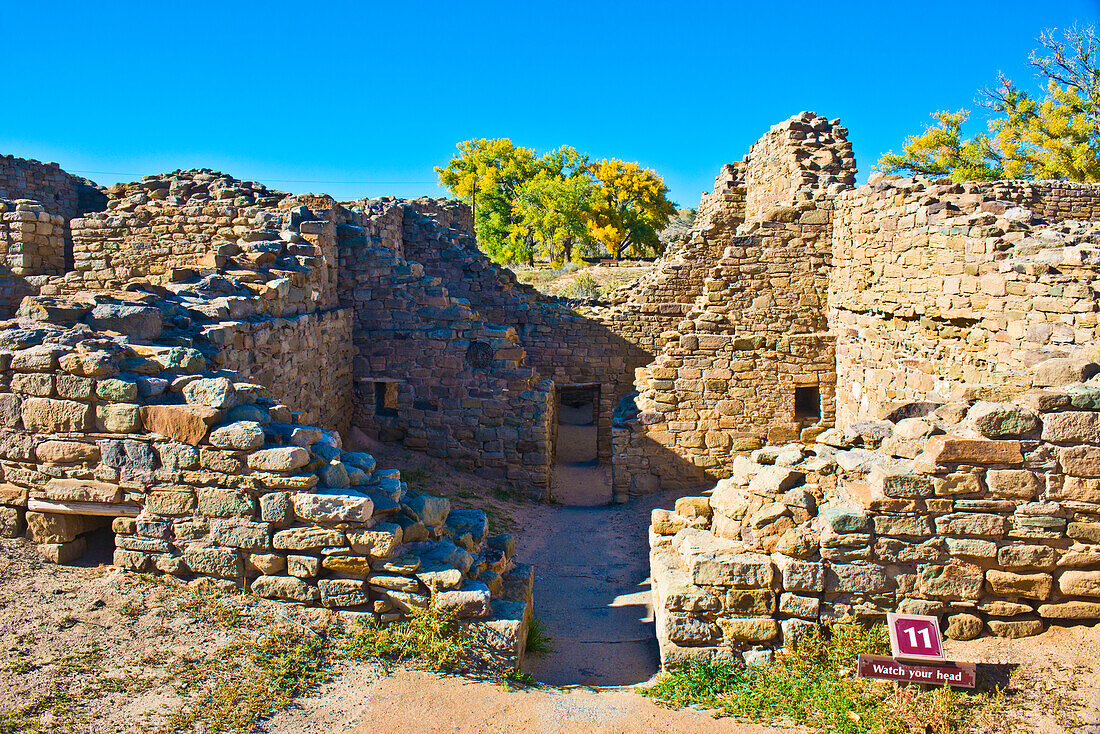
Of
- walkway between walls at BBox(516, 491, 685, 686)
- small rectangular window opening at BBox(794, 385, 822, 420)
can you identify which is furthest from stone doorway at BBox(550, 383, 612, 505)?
small rectangular window opening at BBox(794, 385, 822, 420)

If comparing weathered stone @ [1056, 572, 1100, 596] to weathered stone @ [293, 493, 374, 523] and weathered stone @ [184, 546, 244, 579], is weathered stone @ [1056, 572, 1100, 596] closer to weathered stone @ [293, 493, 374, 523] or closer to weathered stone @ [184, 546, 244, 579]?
weathered stone @ [293, 493, 374, 523]

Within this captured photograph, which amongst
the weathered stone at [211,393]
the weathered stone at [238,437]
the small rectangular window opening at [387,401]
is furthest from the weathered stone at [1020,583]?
the small rectangular window opening at [387,401]

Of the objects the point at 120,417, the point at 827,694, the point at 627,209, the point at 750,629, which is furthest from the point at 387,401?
the point at 627,209

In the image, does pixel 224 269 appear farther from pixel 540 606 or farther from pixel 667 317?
pixel 667 317

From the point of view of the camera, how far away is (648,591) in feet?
24.3

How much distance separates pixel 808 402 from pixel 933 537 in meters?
7.70

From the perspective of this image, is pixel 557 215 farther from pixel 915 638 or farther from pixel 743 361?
pixel 915 638

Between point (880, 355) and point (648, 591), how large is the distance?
507 cm

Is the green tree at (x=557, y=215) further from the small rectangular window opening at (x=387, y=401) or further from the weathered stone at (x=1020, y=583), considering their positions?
the weathered stone at (x=1020, y=583)

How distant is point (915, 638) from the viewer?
15.2ft

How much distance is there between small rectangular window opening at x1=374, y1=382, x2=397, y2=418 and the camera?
11531 mm

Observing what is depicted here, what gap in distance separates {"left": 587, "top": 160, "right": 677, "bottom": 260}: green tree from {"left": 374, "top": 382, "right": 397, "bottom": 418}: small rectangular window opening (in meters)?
29.0

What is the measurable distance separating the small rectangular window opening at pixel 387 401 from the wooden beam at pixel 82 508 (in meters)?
6.15

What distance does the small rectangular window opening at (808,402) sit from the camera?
12.1 m
